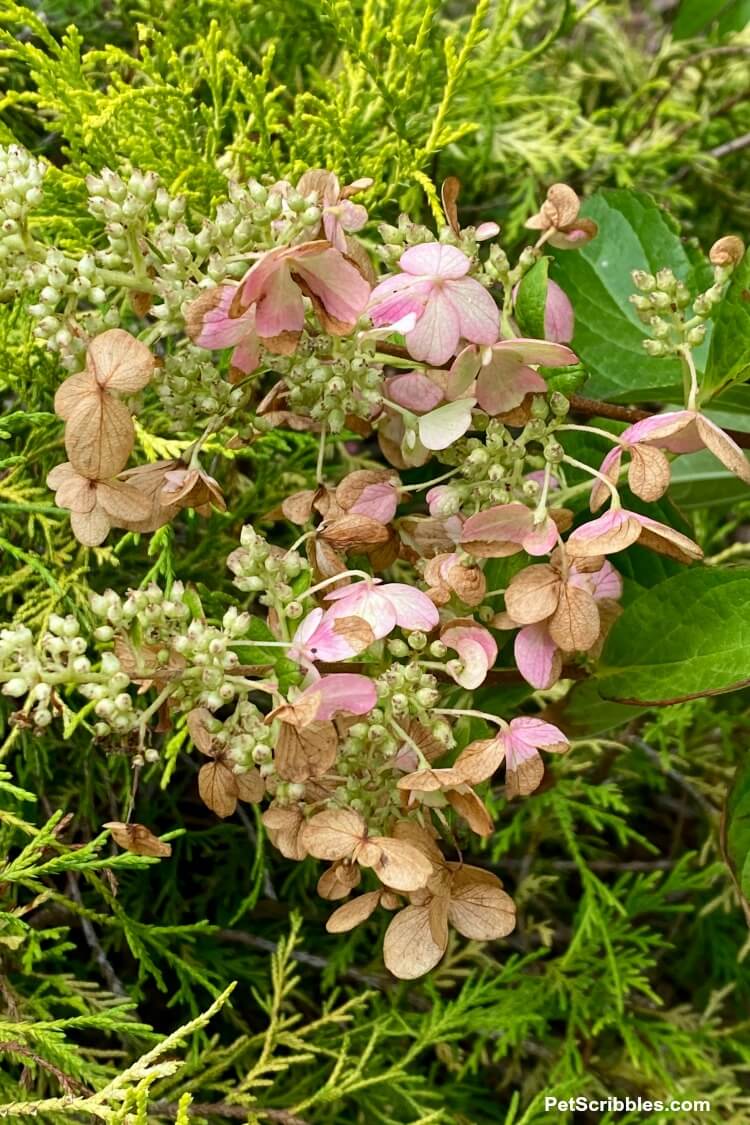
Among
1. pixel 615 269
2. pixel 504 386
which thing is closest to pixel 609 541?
pixel 504 386

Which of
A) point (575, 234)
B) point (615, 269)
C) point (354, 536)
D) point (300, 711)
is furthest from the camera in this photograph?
point (615, 269)

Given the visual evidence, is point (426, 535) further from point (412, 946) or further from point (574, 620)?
point (412, 946)

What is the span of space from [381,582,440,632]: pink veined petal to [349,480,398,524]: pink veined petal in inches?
3.1

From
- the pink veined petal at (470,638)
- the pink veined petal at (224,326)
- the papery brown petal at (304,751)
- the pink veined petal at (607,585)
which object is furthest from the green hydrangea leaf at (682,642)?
the pink veined petal at (224,326)

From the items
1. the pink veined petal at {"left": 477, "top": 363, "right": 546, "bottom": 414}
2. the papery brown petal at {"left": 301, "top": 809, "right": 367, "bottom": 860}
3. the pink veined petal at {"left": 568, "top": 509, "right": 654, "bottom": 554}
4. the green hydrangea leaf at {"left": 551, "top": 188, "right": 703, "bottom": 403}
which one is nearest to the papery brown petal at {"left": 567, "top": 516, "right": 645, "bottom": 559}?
the pink veined petal at {"left": 568, "top": 509, "right": 654, "bottom": 554}

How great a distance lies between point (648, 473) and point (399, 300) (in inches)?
7.1

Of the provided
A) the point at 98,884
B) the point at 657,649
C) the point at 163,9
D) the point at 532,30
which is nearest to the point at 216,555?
the point at 98,884

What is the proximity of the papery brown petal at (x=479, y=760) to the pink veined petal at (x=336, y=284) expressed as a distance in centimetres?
26

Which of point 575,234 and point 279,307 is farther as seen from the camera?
point 575,234

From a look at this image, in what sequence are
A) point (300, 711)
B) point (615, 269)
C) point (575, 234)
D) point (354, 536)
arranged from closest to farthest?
point (300, 711) < point (354, 536) < point (575, 234) < point (615, 269)

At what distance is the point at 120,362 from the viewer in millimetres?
596

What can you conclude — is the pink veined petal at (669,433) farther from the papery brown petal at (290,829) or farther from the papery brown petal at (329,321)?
the papery brown petal at (290,829)

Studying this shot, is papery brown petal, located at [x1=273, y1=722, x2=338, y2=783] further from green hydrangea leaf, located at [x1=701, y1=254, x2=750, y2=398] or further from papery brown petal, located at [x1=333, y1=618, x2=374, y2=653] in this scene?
green hydrangea leaf, located at [x1=701, y1=254, x2=750, y2=398]

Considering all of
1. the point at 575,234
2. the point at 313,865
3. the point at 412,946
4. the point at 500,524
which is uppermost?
the point at 575,234
